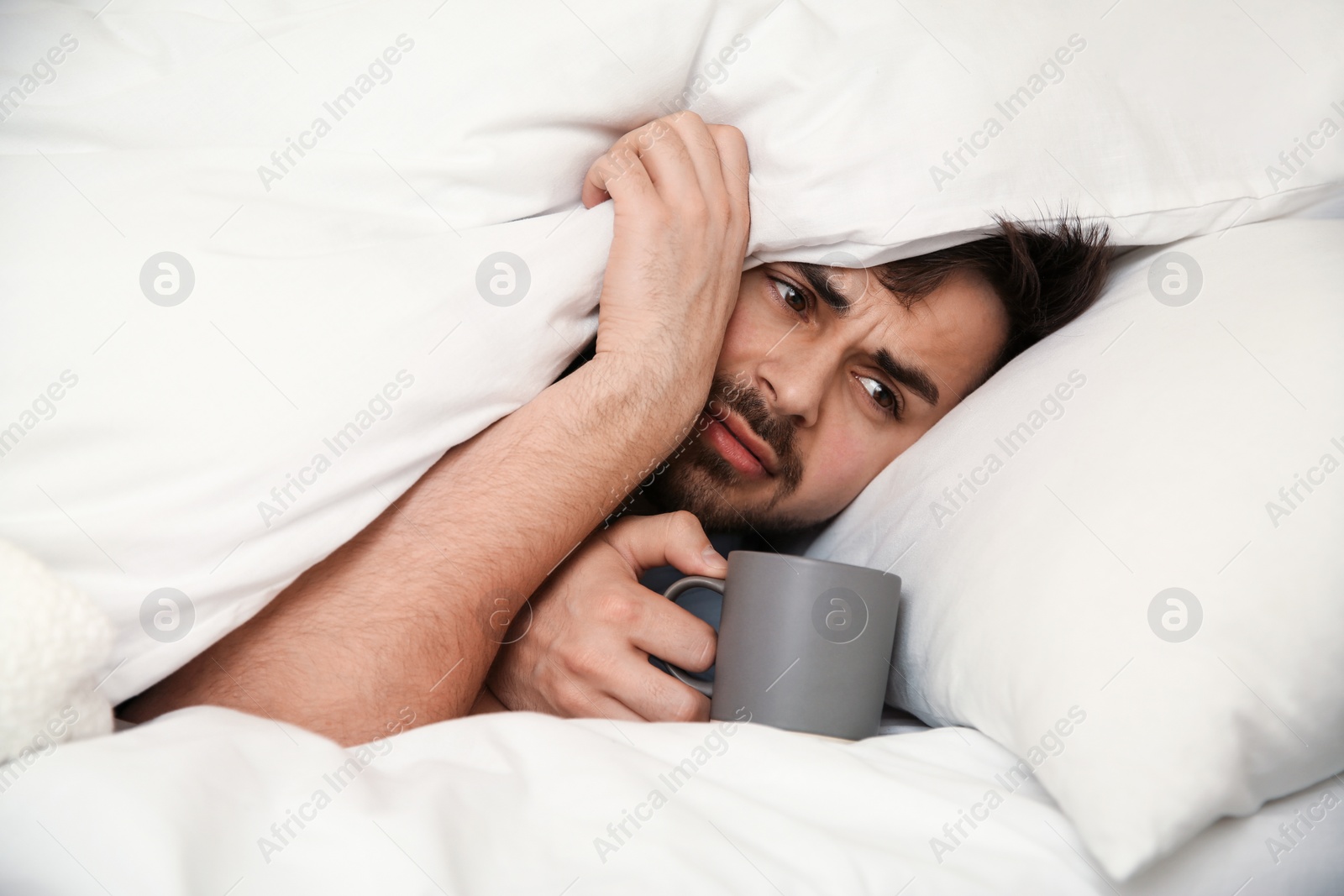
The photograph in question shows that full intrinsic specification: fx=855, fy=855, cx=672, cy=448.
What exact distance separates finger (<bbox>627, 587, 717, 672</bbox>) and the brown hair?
1.59 feet

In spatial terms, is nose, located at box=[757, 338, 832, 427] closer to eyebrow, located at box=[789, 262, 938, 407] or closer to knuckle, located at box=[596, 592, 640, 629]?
eyebrow, located at box=[789, 262, 938, 407]

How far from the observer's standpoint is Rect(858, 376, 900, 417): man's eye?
1.12 meters

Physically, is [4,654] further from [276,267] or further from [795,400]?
[795,400]

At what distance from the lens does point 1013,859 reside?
58 cm

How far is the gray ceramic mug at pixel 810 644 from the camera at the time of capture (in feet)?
2.38

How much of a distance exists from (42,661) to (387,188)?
18.9 inches

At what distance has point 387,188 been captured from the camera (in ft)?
2.60

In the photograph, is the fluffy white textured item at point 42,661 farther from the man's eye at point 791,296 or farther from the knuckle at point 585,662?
the man's eye at point 791,296

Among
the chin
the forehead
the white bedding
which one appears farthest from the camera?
the chin

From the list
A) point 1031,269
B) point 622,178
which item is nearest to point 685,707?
point 622,178

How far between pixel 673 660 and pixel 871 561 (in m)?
0.26

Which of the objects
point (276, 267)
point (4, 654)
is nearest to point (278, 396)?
point (276, 267)

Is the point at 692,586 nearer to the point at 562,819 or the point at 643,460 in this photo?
the point at 643,460

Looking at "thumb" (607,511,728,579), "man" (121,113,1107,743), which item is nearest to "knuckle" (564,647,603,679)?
"man" (121,113,1107,743)
